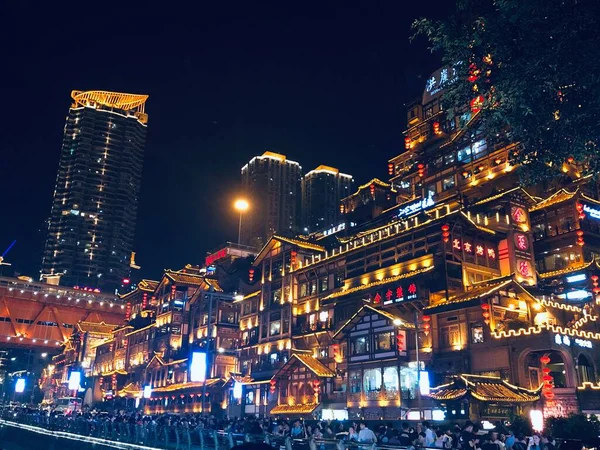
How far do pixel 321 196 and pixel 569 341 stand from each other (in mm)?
145081

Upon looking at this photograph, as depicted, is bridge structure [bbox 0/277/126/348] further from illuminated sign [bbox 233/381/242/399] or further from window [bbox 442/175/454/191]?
window [bbox 442/175/454/191]

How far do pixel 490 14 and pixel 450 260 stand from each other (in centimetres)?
2961

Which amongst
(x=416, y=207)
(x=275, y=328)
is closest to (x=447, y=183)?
(x=416, y=207)

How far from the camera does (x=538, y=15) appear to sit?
16.6 metres

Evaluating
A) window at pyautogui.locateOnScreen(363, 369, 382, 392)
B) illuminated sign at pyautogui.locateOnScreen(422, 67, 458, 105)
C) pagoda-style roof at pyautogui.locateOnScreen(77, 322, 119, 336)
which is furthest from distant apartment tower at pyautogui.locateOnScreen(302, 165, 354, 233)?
window at pyautogui.locateOnScreen(363, 369, 382, 392)

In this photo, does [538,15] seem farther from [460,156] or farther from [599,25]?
[460,156]

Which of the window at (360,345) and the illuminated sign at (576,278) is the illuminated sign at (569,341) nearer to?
the illuminated sign at (576,278)

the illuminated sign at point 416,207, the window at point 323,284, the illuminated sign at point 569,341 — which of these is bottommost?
the illuminated sign at point 569,341

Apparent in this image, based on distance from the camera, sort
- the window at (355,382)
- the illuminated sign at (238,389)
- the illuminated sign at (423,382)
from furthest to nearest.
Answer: the illuminated sign at (238,389) → the window at (355,382) → the illuminated sign at (423,382)

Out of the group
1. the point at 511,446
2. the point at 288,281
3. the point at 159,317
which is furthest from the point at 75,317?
the point at 511,446

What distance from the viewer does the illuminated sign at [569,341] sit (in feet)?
118

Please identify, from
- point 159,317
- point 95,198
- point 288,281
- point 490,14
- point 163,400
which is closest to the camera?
point 490,14

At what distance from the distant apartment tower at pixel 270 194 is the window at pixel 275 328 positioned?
106084mm

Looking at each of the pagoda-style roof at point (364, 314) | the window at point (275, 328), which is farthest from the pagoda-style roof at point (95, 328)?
the pagoda-style roof at point (364, 314)
